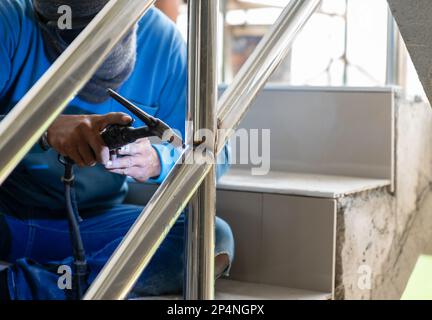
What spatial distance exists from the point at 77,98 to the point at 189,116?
1.36 ft

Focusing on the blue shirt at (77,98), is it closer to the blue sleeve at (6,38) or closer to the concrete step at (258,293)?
the blue sleeve at (6,38)

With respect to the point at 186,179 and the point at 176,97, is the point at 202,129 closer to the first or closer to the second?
the point at 186,179

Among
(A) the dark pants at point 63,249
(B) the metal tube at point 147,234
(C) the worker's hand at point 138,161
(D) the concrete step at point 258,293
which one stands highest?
(C) the worker's hand at point 138,161

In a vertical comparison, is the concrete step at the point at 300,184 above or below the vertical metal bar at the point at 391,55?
below

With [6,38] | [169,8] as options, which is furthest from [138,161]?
[169,8]

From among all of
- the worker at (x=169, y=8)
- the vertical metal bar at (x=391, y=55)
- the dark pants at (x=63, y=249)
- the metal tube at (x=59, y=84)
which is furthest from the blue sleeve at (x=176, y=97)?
the vertical metal bar at (x=391, y=55)

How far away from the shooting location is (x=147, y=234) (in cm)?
59

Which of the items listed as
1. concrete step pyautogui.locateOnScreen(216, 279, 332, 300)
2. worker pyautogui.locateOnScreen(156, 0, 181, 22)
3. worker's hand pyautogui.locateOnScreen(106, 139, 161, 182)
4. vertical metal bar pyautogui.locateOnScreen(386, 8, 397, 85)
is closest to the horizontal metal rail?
worker's hand pyautogui.locateOnScreen(106, 139, 161, 182)

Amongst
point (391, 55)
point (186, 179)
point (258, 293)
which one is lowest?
point (258, 293)

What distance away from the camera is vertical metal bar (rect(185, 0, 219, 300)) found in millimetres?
656

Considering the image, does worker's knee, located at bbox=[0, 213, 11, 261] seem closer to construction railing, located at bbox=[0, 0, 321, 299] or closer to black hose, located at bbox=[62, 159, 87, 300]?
black hose, located at bbox=[62, 159, 87, 300]

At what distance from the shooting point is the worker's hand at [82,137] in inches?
32.9

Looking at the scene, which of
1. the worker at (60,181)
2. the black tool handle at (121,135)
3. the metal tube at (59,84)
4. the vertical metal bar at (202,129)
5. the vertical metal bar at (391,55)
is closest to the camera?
the metal tube at (59,84)

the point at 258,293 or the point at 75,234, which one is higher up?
the point at 75,234
